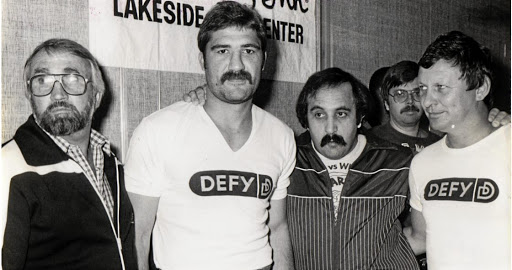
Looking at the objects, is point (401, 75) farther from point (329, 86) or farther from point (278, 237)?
point (278, 237)

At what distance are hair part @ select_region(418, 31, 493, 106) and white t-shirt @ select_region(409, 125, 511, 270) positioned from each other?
0.22 m

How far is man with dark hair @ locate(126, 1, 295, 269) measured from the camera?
173cm

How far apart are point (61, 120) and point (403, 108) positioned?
1.81 meters

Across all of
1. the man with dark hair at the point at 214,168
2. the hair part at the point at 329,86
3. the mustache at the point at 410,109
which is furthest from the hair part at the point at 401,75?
the man with dark hair at the point at 214,168

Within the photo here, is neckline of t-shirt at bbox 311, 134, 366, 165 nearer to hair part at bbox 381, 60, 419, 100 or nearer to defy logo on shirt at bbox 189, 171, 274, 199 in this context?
defy logo on shirt at bbox 189, 171, 274, 199

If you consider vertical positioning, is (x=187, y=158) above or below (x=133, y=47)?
below

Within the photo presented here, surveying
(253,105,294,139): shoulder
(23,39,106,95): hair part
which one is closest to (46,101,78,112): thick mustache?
(23,39,106,95): hair part

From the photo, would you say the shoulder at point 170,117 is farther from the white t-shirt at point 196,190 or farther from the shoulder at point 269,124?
the shoulder at point 269,124

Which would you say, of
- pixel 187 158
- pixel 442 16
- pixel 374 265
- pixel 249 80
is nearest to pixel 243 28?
pixel 249 80

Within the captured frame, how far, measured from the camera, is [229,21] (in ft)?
5.99

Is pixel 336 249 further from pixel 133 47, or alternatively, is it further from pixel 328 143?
pixel 133 47

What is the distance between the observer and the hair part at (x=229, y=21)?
6.01ft

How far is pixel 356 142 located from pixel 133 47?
1.06m

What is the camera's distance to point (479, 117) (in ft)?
6.02
